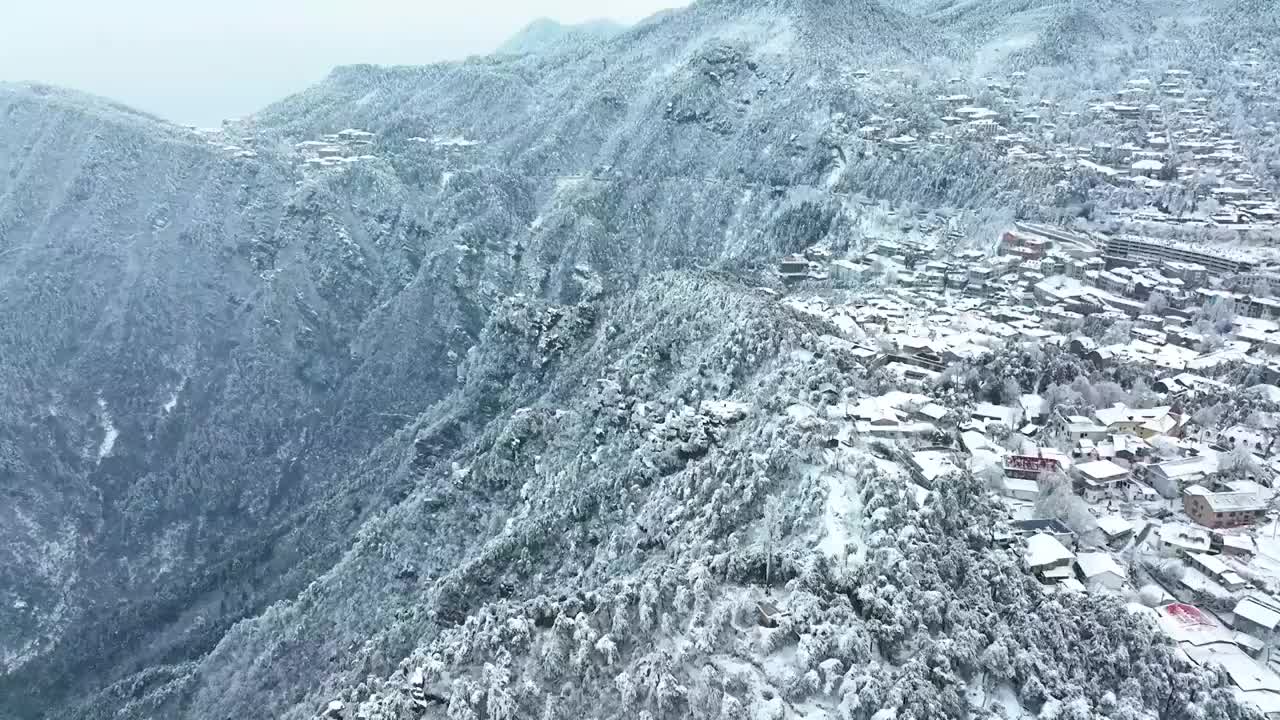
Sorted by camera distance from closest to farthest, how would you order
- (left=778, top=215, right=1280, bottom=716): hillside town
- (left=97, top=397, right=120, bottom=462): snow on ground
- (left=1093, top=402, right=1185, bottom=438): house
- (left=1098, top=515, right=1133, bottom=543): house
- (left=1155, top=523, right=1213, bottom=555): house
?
(left=778, top=215, right=1280, bottom=716): hillside town → (left=1155, top=523, right=1213, bottom=555): house → (left=1098, top=515, right=1133, bottom=543): house → (left=1093, top=402, right=1185, bottom=438): house → (left=97, top=397, right=120, bottom=462): snow on ground

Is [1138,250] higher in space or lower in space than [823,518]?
lower

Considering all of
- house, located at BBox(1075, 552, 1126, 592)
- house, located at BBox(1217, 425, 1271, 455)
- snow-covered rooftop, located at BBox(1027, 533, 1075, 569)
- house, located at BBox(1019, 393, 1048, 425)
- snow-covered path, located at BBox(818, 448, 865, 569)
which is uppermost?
snow-covered path, located at BBox(818, 448, 865, 569)

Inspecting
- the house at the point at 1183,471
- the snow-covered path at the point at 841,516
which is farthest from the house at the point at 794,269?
the snow-covered path at the point at 841,516

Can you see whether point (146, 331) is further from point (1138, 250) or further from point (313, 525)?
point (1138, 250)

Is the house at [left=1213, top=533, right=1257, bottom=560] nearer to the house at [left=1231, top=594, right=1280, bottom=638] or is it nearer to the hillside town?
the hillside town

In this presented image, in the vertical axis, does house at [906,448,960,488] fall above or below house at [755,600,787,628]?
below

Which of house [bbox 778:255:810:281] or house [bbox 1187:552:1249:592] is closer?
house [bbox 1187:552:1249:592]

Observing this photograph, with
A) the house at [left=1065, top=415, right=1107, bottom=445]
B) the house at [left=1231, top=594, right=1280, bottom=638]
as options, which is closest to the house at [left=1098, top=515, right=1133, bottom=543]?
the house at [left=1231, top=594, right=1280, bottom=638]

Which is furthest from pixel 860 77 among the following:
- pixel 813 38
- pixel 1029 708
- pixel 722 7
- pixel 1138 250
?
pixel 1029 708
